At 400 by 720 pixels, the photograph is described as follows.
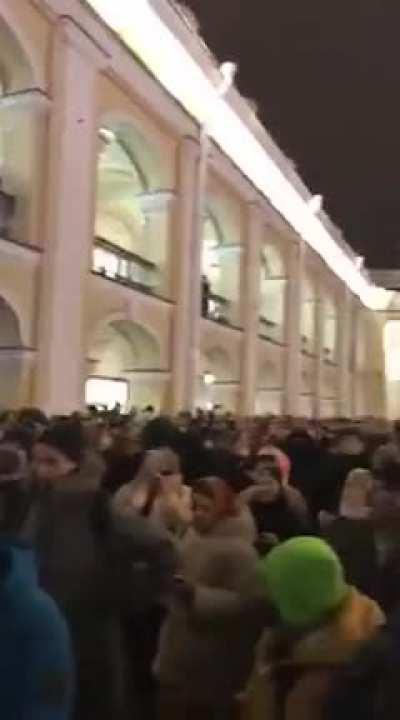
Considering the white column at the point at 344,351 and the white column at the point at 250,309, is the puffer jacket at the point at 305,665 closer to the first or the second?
the white column at the point at 250,309

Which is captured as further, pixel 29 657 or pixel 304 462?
pixel 304 462

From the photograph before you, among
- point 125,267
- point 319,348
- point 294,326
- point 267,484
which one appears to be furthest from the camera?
point 319,348

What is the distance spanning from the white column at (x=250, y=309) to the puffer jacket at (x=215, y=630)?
19.8m

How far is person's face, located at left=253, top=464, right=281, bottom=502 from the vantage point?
606cm

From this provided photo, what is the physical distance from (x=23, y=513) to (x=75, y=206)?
1200cm

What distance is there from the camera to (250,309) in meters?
24.7

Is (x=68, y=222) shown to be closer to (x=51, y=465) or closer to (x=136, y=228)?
(x=136, y=228)

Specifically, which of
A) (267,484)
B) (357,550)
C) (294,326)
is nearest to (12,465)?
(357,550)

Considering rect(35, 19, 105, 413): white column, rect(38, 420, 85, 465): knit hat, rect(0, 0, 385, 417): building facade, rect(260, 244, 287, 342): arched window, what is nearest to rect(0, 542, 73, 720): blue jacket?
rect(38, 420, 85, 465): knit hat

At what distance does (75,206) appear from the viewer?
15.1m

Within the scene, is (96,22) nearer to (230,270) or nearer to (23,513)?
A: (230,270)

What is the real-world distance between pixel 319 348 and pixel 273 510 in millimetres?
27776

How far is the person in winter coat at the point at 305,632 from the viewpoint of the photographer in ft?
10.1

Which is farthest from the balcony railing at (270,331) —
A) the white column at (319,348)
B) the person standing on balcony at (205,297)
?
the white column at (319,348)
